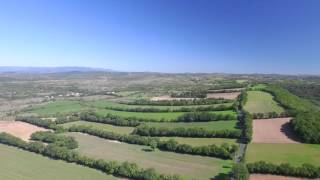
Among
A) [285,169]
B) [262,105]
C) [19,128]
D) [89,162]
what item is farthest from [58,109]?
[285,169]

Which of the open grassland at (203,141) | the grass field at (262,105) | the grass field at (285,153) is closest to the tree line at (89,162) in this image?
the grass field at (285,153)

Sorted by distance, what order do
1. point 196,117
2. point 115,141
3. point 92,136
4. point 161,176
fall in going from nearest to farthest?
point 161,176 < point 115,141 < point 92,136 < point 196,117

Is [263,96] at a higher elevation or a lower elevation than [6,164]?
higher

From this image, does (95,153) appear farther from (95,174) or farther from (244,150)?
(244,150)

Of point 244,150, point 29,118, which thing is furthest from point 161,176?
point 29,118

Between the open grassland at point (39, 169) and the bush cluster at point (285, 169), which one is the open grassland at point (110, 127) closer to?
the open grassland at point (39, 169)

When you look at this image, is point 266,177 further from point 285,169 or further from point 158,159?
point 158,159
